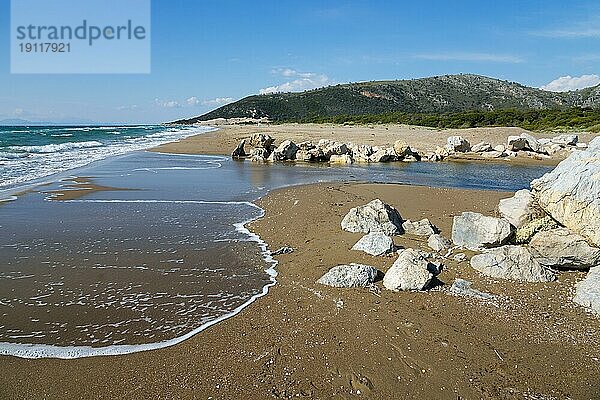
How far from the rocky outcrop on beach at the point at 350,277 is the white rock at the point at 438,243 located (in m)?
2.22

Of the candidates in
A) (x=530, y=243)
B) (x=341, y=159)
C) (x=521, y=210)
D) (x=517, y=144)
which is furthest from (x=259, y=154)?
(x=530, y=243)

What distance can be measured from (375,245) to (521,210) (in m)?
3.01

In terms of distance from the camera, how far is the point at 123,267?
27.0 feet

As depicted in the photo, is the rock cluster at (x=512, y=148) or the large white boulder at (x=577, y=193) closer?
the large white boulder at (x=577, y=193)

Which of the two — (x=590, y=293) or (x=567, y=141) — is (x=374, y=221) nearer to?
(x=590, y=293)

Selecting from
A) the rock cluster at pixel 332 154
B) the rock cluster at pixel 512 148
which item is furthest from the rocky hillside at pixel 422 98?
the rock cluster at pixel 332 154

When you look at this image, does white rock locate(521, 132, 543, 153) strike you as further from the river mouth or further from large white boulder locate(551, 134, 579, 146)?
the river mouth

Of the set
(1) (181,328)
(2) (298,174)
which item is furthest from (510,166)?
(1) (181,328)

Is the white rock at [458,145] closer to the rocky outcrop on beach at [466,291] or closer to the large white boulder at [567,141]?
the large white boulder at [567,141]

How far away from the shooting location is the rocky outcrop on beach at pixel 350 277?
736 cm

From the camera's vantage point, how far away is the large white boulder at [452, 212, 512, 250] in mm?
8844

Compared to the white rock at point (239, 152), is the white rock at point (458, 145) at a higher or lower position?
higher

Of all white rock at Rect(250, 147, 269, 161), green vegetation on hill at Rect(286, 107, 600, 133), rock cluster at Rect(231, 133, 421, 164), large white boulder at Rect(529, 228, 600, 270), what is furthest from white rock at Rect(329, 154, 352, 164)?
green vegetation on hill at Rect(286, 107, 600, 133)

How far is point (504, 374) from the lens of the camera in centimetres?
505
